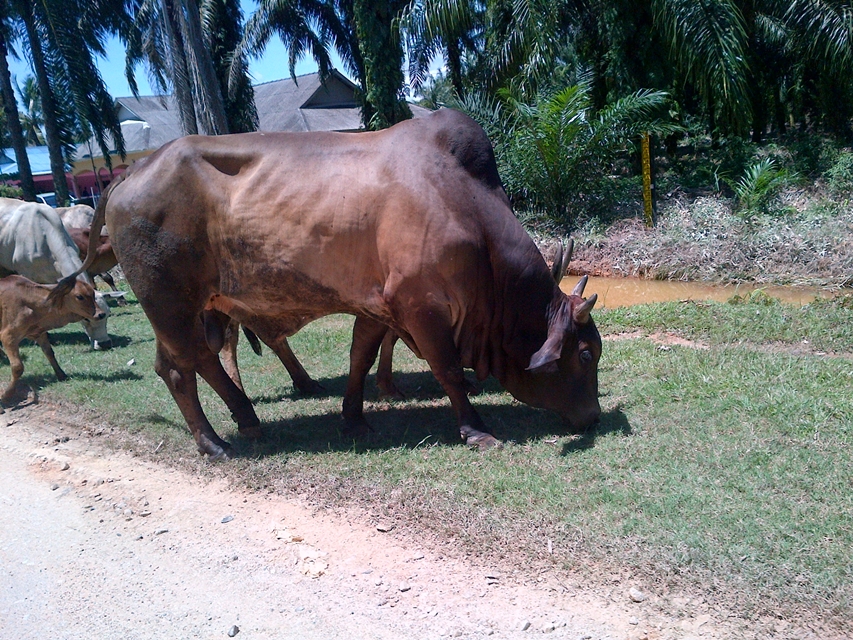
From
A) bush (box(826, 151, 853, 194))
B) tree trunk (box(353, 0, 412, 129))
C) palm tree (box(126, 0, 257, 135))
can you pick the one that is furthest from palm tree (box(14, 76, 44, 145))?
bush (box(826, 151, 853, 194))

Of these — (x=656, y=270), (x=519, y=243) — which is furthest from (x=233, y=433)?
(x=656, y=270)

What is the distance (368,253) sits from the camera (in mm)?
5613

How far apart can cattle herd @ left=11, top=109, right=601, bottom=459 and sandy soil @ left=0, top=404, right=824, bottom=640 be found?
102 centimetres

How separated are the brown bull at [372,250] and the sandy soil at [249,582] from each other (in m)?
1.02

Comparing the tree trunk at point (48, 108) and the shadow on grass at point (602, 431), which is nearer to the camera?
the shadow on grass at point (602, 431)

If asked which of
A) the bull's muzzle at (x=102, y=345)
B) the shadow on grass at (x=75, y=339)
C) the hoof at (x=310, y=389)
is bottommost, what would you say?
the hoof at (x=310, y=389)

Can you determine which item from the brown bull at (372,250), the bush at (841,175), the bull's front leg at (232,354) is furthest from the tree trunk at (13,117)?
the bush at (841,175)

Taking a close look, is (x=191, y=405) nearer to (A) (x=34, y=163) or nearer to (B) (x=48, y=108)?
(B) (x=48, y=108)

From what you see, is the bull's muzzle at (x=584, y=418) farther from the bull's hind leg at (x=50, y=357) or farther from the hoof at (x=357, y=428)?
the bull's hind leg at (x=50, y=357)

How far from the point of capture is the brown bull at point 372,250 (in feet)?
18.0

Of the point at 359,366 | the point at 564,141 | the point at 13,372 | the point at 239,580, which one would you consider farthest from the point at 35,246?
the point at 564,141

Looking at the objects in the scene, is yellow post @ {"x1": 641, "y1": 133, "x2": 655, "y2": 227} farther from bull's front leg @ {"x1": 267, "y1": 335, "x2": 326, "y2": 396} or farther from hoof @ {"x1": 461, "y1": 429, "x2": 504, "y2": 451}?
hoof @ {"x1": 461, "y1": 429, "x2": 504, "y2": 451}

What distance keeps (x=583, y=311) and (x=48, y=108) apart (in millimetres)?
18957

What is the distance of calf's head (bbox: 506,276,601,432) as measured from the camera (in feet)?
18.2
